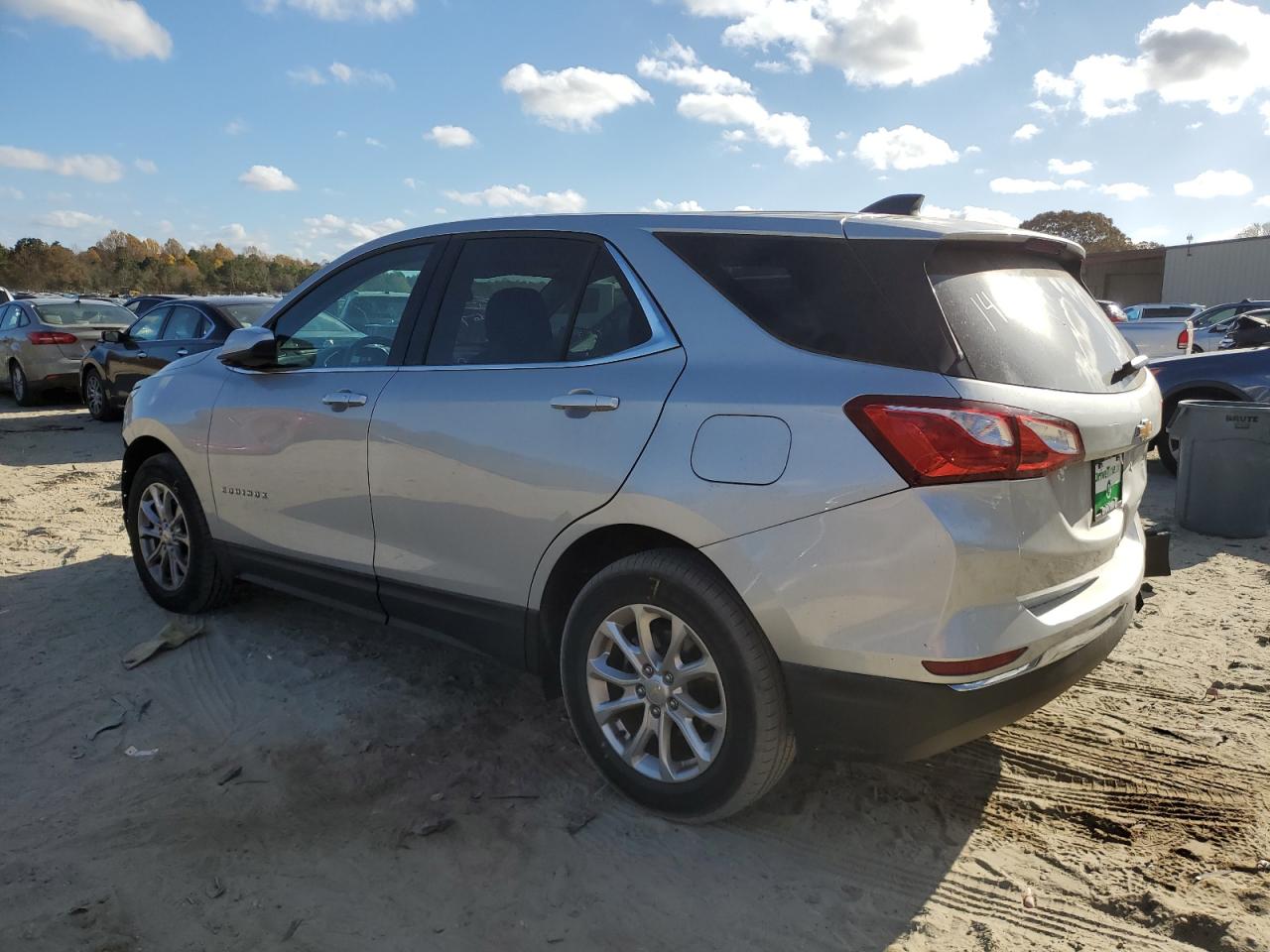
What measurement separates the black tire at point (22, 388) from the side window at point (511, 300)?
13413mm

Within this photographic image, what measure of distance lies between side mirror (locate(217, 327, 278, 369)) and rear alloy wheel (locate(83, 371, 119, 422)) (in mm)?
9695

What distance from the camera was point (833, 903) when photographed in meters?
2.50

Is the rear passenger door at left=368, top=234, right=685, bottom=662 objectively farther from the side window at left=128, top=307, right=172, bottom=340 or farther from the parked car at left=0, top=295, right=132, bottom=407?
the parked car at left=0, top=295, right=132, bottom=407

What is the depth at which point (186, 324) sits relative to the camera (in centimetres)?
1066

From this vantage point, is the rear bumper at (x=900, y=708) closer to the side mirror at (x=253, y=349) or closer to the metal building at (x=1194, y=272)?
the side mirror at (x=253, y=349)

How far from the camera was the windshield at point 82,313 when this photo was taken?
1377 centimetres

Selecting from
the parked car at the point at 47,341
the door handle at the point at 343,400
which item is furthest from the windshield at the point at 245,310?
the door handle at the point at 343,400

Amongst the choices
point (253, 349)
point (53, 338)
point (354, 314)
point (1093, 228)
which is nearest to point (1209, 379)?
point (354, 314)

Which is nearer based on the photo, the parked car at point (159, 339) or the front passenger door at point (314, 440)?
the front passenger door at point (314, 440)

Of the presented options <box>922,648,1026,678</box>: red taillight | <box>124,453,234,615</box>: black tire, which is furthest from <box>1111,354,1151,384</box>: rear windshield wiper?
<box>124,453,234,615</box>: black tire

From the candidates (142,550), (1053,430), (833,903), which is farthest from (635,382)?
(142,550)

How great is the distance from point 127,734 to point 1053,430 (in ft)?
11.1

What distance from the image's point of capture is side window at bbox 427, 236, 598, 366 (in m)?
3.11

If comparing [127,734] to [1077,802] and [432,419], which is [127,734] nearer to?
[432,419]
